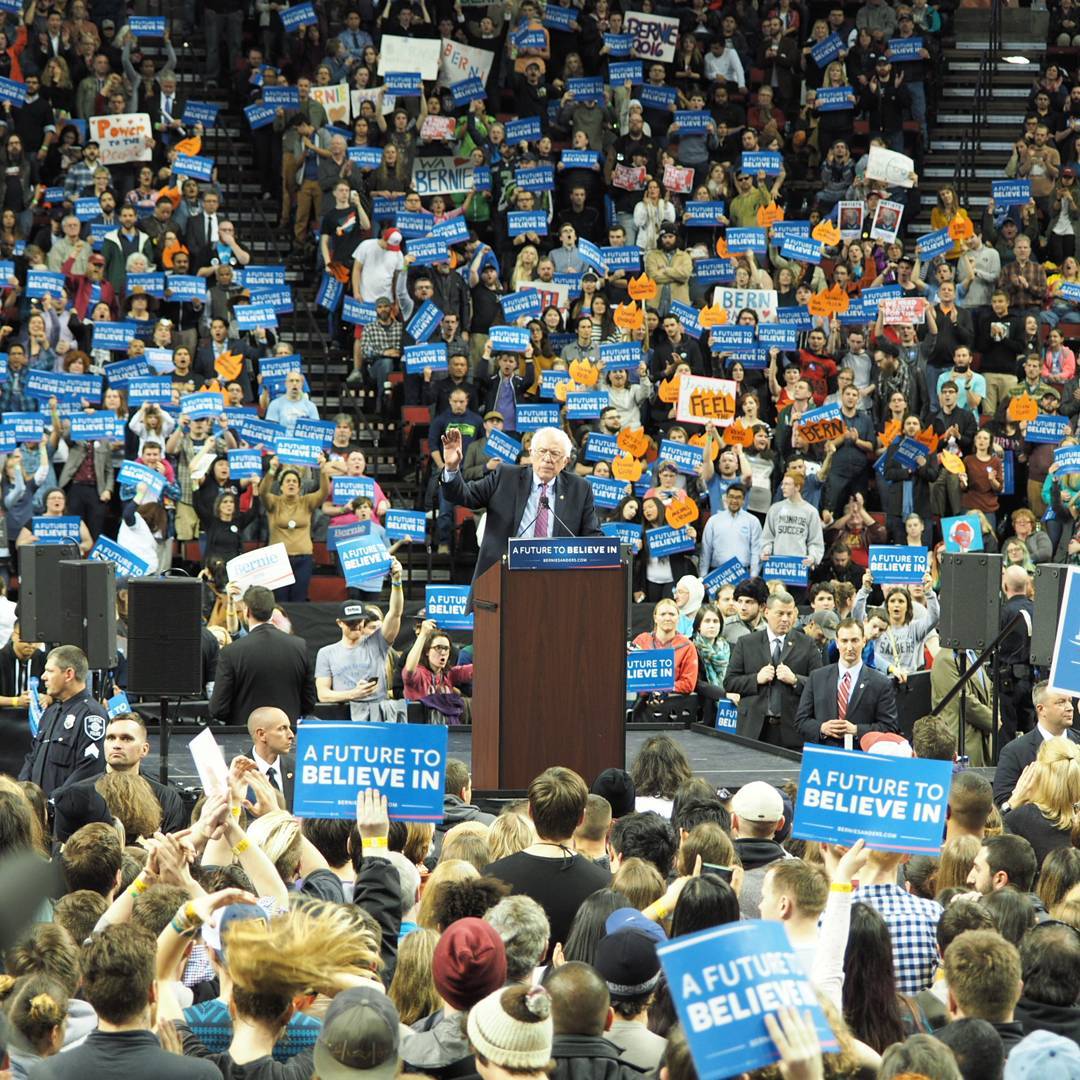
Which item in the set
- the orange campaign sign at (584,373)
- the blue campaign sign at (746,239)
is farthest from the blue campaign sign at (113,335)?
the blue campaign sign at (746,239)

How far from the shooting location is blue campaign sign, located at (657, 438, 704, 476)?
1794 cm

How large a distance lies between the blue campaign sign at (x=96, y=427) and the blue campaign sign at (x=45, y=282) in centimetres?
213

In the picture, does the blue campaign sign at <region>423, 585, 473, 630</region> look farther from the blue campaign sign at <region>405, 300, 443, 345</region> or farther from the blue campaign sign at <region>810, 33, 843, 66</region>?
the blue campaign sign at <region>810, 33, 843, 66</region>

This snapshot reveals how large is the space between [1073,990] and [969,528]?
12192 millimetres

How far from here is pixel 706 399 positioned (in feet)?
61.1

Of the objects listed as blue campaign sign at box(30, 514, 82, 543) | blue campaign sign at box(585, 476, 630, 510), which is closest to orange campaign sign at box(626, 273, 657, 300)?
blue campaign sign at box(585, 476, 630, 510)

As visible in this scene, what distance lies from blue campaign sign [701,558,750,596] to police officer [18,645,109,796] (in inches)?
308

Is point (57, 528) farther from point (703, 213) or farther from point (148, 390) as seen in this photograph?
point (703, 213)

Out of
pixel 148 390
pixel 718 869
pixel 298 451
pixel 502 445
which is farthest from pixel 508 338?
pixel 718 869

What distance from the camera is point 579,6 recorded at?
78.6ft

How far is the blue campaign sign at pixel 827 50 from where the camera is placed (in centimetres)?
2381

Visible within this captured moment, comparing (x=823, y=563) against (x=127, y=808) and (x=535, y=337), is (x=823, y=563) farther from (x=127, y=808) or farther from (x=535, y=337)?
(x=127, y=808)

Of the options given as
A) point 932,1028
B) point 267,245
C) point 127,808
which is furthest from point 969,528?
point 932,1028

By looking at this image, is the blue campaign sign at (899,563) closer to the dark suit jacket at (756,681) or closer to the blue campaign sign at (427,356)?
the dark suit jacket at (756,681)
